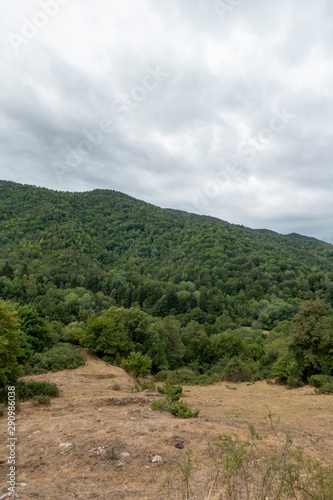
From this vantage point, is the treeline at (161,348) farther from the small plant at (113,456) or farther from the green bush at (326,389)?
the small plant at (113,456)

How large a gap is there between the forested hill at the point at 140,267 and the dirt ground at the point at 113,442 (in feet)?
110

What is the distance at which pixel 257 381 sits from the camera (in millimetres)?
22172

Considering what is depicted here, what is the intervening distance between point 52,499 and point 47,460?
1773 mm

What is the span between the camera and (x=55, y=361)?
776 inches

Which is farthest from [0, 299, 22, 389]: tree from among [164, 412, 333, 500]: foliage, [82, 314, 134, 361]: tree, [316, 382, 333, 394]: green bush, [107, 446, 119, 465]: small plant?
[316, 382, 333, 394]: green bush

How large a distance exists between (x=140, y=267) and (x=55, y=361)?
105078mm

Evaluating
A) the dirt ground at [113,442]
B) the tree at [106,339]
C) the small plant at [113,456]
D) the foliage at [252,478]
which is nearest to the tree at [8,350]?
the dirt ground at [113,442]

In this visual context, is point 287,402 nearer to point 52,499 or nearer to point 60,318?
point 52,499

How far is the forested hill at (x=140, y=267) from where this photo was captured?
72.8 meters

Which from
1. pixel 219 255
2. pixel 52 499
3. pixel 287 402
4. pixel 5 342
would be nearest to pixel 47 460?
pixel 52 499

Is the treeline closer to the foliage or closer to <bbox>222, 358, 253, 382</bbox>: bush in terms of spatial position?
<bbox>222, 358, 253, 382</bbox>: bush

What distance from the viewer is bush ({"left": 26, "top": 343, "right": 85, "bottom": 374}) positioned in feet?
60.6

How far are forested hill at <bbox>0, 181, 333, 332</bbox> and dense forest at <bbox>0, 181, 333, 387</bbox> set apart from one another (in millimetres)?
491

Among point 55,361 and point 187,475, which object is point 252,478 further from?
point 55,361
